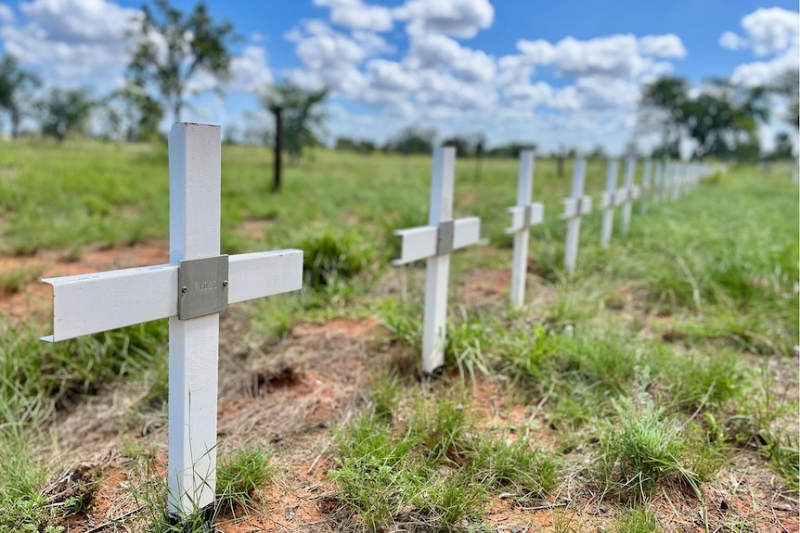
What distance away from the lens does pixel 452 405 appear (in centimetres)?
202

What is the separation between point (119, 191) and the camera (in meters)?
8.01

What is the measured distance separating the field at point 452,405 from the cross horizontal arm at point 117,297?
0.52m

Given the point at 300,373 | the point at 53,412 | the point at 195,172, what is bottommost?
the point at 53,412

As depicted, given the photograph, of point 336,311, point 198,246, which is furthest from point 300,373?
point 198,246

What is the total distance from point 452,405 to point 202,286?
3.39 feet

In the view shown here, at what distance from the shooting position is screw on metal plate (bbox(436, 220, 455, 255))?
2.55 metres

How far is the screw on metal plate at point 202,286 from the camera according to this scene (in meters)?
1.39

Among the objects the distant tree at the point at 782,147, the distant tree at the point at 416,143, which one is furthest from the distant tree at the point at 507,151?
the distant tree at the point at 782,147

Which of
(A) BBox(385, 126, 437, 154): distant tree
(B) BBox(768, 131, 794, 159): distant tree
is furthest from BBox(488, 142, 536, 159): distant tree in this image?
(B) BBox(768, 131, 794, 159): distant tree

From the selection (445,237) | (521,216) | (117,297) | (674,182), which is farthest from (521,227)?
(674,182)

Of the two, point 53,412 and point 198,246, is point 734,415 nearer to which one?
point 198,246

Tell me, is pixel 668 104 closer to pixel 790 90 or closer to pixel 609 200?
pixel 790 90

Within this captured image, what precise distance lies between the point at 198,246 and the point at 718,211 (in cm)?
827

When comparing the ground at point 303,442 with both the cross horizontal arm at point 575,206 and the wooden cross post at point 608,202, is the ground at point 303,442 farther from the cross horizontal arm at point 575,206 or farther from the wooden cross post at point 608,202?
the wooden cross post at point 608,202
